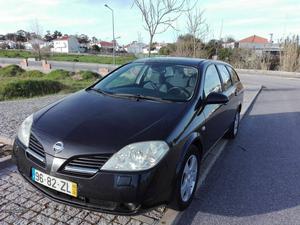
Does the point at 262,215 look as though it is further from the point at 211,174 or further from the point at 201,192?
the point at 211,174

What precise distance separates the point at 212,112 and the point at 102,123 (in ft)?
5.31

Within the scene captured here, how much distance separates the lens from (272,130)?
21.6 feet

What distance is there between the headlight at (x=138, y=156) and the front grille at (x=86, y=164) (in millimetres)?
50

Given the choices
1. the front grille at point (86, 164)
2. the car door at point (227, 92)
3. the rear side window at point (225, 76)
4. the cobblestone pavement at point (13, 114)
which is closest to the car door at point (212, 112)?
the car door at point (227, 92)

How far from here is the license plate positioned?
2484 mm

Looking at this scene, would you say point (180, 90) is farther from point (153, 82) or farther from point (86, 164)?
point (86, 164)

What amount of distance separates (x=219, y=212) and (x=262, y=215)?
459 mm

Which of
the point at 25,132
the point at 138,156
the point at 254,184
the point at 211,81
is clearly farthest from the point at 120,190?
the point at 211,81

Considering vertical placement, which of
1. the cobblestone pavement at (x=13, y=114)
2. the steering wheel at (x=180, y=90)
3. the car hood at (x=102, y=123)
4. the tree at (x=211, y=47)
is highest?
the tree at (x=211, y=47)

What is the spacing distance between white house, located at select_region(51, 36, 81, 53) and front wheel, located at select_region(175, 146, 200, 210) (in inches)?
3756

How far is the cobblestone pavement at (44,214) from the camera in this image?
277cm

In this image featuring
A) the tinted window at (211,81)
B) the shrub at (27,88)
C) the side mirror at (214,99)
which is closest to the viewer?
the side mirror at (214,99)

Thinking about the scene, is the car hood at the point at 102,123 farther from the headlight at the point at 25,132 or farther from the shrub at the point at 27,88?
the shrub at the point at 27,88

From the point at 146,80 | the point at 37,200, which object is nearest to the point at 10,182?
the point at 37,200
